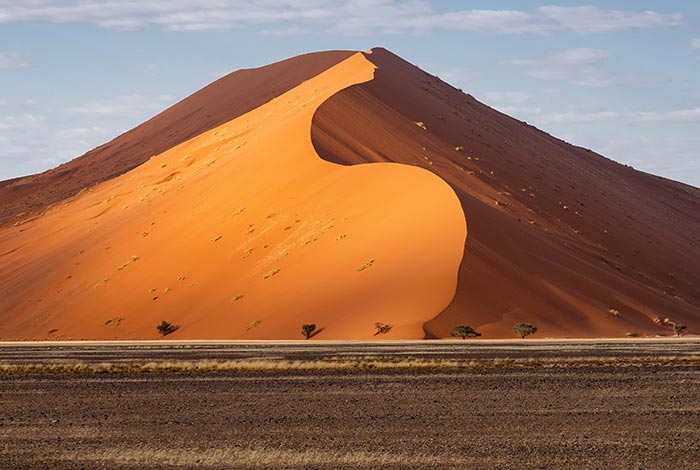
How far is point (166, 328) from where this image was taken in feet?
166

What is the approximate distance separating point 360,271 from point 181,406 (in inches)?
1193

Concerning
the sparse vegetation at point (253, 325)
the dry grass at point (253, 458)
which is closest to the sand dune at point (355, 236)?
the sparse vegetation at point (253, 325)

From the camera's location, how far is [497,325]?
44.6 m

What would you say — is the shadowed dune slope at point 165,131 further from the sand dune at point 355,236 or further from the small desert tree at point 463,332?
the small desert tree at point 463,332

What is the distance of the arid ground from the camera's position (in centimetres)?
1388

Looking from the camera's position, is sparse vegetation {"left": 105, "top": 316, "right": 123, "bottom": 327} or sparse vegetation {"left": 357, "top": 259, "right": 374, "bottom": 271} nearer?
sparse vegetation {"left": 357, "top": 259, "right": 374, "bottom": 271}

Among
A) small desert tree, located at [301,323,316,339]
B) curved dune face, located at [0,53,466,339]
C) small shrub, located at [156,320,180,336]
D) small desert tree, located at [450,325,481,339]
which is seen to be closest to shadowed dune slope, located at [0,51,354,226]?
curved dune face, located at [0,53,466,339]

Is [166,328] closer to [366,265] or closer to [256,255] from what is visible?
[256,255]

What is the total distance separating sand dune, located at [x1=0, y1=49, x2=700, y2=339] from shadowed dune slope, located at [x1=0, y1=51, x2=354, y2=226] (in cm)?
531

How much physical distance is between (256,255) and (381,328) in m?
13.2

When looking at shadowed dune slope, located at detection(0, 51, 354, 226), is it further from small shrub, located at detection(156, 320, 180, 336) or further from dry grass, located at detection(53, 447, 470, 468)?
dry grass, located at detection(53, 447, 470, 468)

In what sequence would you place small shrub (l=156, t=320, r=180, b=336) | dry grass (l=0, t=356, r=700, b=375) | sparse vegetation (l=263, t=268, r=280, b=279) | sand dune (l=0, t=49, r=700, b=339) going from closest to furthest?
dry grass (l=0, t=356, r=700, b=375) → sand dune (l=0, t=49, r=700, b=339) → small shrub (l=156, t=320, r=180, b=336) → sparse vegetation (l=263, t=268, r=280, b=279)

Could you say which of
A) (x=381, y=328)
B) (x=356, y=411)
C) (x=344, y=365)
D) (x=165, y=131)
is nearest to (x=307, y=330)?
(x=381, y=328)

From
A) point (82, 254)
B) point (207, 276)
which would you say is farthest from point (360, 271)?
point (82, 254)
